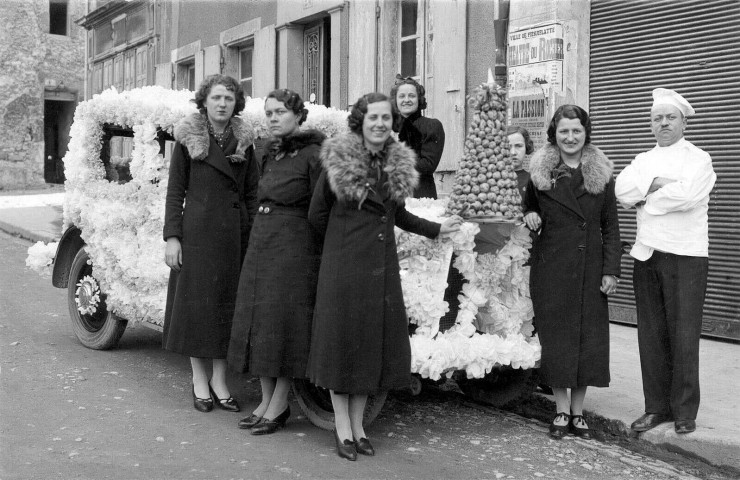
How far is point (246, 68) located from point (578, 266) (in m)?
11.0

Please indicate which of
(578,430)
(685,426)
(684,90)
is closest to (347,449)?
(578,430)

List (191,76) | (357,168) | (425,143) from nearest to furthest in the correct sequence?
(357,168) → (425,143) → (191,76)

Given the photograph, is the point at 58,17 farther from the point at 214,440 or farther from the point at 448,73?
the point at 214,440

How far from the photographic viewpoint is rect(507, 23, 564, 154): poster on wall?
8391mm

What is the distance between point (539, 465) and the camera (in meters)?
4.34

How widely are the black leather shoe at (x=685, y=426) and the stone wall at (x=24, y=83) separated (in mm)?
27261

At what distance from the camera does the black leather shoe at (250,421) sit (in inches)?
188

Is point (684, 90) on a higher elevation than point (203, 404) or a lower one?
higher

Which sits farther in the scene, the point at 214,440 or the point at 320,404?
the point at 320,404

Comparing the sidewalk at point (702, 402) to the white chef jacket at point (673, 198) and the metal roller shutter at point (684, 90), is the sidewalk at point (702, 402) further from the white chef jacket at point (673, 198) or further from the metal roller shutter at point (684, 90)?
the white chef jacket at point (673, 198)

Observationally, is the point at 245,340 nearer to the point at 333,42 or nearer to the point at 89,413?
the point at 89,413

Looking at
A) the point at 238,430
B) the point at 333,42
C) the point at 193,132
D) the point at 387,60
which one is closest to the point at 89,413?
the point at 238,430

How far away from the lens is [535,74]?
8.57m

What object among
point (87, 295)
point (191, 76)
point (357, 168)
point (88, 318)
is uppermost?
point (191, 76)
